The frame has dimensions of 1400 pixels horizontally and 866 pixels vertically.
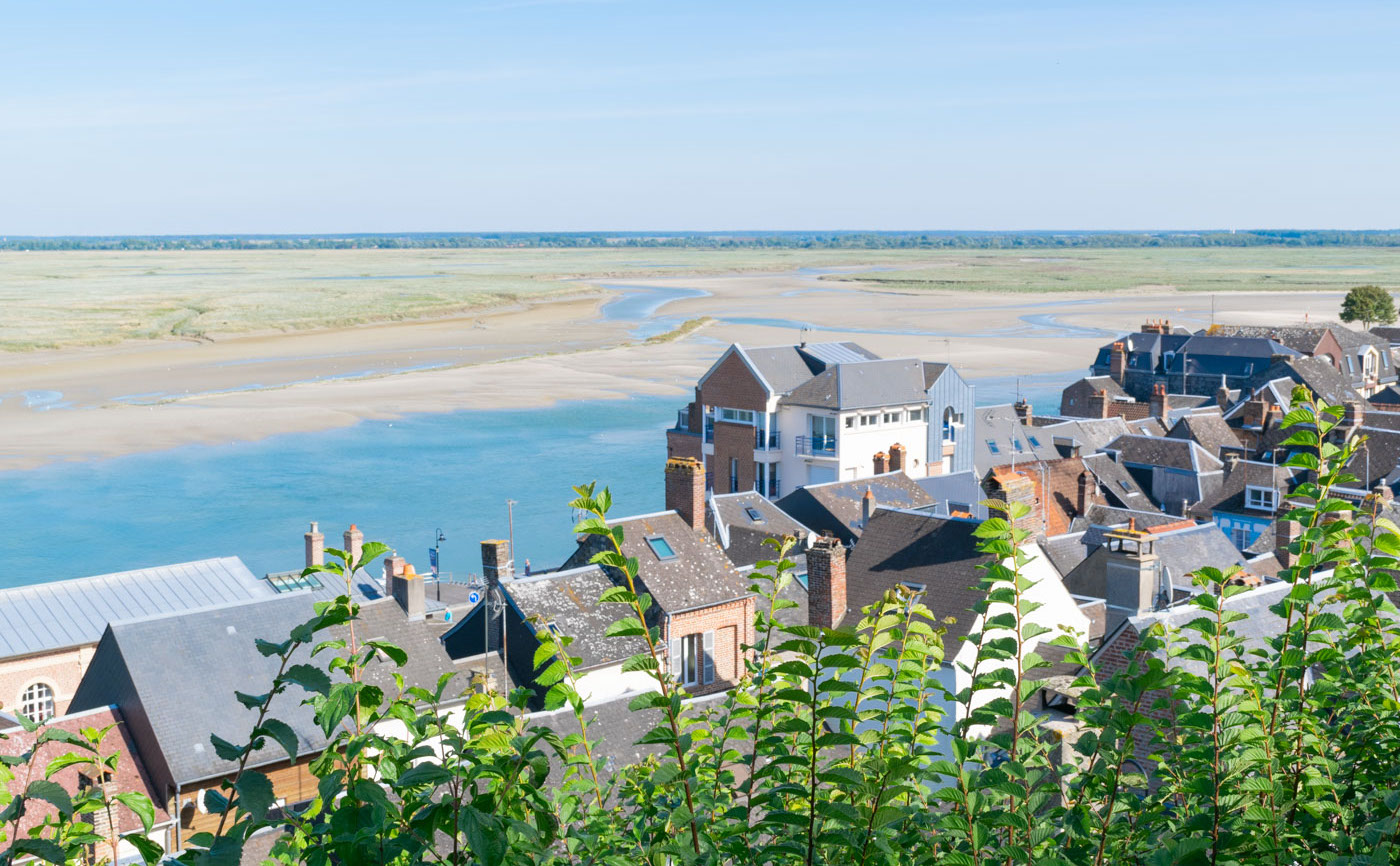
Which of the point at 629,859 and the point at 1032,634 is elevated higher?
the point at 1032,634

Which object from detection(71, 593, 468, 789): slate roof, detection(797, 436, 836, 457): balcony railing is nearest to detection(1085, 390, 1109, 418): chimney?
detection(797, 436, 836, 457): balcony railing

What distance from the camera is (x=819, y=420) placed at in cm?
4972

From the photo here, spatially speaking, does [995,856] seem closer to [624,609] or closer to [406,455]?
[624,609]

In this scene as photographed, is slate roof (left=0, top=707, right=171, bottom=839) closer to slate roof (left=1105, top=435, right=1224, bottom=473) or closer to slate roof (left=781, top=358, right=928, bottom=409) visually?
slate roof (left=781, top=358, right=928, bottom=409)

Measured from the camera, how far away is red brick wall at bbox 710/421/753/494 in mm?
51469

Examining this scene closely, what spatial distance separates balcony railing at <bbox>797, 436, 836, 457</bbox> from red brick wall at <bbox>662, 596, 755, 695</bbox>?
2076 centimetres

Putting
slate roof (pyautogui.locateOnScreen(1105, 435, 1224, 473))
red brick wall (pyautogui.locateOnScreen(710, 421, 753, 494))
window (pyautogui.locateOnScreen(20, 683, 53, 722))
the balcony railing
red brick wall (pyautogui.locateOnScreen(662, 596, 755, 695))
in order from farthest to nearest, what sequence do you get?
red brick wall (pyautogui.locateOnScreen(710, 421, 753, 494))
the balcony railing
slate roof (pyautogui.locateOnScreen(1105, 435, 1224, 473))
window (pyautogui.locateOnScreen(20, 683, 53, 722))
red brick wall (pyautogui.locateOnScreen(662, 596, 755, 695))

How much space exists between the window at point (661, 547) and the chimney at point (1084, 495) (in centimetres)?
2074

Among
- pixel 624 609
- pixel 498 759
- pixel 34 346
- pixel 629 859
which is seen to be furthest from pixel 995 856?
pixel 34 346

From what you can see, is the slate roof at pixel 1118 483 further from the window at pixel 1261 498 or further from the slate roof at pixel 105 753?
the slate roof at pixel 105 753

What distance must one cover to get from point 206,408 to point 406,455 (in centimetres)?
2351

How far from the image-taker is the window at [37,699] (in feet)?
89.5

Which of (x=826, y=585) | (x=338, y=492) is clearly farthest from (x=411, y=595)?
(x=338, y=492)

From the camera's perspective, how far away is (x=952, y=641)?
2225 cm
